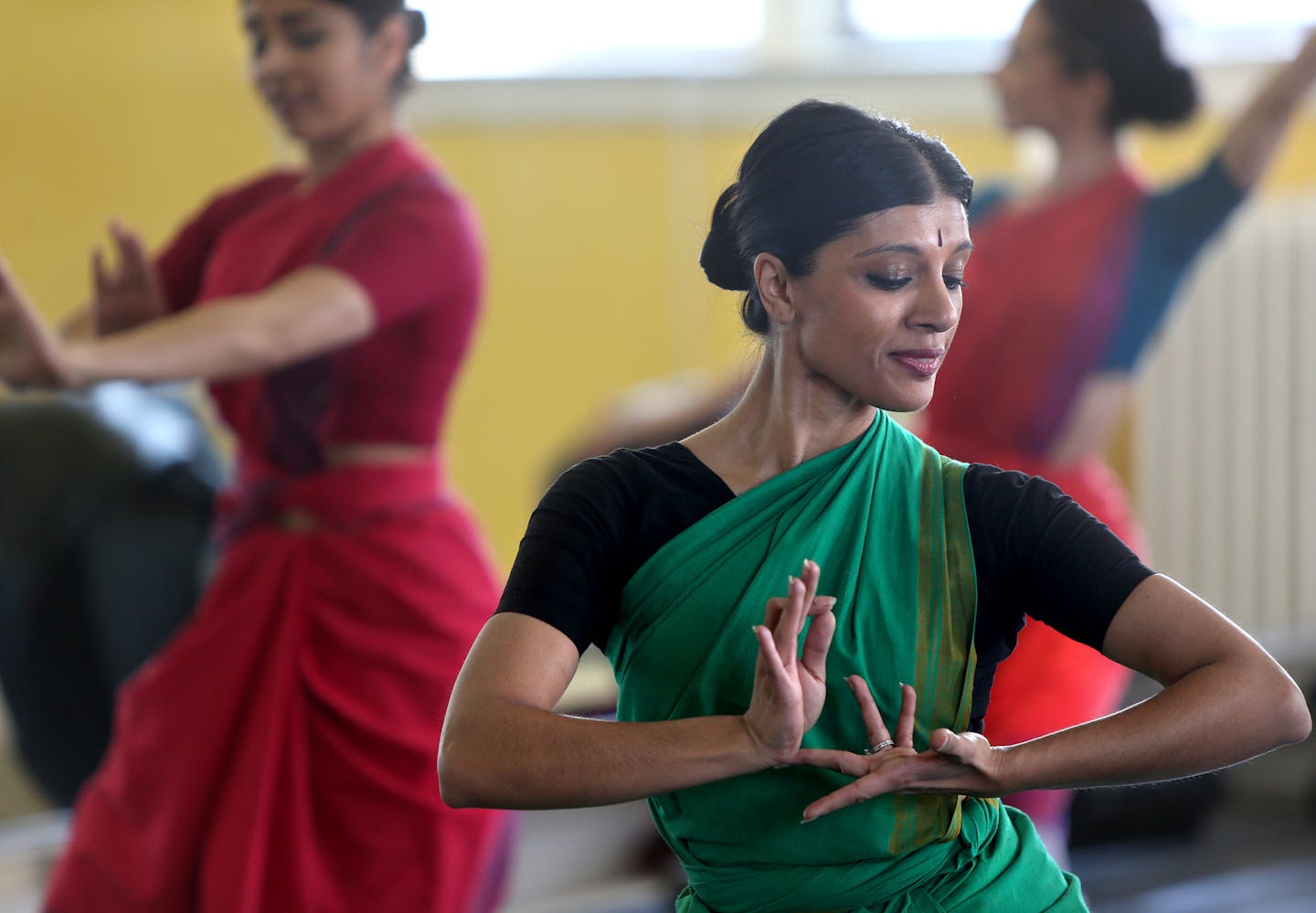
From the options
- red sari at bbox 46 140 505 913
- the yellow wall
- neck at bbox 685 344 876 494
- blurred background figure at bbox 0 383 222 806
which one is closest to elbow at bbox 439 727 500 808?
neck at bbox 685 344 876 494

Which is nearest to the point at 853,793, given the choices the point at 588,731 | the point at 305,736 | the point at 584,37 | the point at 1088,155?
the point at 588,731

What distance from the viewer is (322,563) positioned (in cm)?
156

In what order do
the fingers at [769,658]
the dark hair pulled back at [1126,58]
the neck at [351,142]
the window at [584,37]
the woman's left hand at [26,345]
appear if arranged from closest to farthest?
the fingers at [769,658]
the woman's left hand at [26,345]
the neck at [351,142]
the dark hair pulled back at [1126,58]
the window at [584,37]

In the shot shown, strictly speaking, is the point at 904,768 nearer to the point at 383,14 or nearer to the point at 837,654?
the point at 837,654

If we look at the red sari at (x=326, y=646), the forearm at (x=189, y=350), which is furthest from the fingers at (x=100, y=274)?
the forearm at (x=189, y=350)

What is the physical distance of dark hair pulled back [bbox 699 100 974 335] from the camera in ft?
2.79

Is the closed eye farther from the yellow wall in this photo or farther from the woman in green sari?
the yellow wall

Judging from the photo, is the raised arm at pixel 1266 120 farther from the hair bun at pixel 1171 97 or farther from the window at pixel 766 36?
the window at pixel 766 36

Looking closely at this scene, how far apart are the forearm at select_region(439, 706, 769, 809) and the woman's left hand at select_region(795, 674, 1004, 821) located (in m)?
0.04

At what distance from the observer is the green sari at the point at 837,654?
886mm

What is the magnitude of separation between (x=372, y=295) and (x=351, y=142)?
7.4 inches

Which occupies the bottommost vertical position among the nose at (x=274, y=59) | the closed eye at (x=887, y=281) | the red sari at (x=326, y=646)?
the red sari at (x=326, y=646)

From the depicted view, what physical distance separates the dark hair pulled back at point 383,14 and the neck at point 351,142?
0.10 meters

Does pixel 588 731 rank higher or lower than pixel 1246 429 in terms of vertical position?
higher
